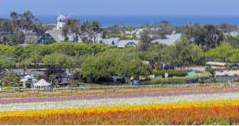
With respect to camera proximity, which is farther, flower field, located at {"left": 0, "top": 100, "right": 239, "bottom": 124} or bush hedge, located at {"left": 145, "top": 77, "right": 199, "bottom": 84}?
bush hedge, located at {"left": 145, "top": 77, "right": 199, "bottom": 84}

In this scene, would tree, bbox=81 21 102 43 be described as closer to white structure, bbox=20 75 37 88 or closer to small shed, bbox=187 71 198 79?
small shed, bbox=187 71 198 79

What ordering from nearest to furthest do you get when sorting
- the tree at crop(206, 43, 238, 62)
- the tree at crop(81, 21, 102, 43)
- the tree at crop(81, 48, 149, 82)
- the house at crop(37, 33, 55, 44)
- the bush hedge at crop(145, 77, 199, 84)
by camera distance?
the bush hedge at crop(145, 77, 199, 84) → the tree at crop(81, 48, 149, 82) → the tree at crop(206, 43, 238, 62) → the tree at crop(81, 21, 102, 43) → the house at crop(37, 33, 55, 44)

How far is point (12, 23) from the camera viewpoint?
10275cm

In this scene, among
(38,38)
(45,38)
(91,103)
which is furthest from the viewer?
(45,38)

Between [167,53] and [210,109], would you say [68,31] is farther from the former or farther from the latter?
[210,109]

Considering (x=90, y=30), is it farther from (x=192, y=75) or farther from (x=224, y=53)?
(x=192, y=75)

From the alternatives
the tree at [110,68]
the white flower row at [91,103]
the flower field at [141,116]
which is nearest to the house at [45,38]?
the tree at [110,68]

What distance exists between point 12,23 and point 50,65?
40.6 m

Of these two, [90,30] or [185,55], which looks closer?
[185,55]

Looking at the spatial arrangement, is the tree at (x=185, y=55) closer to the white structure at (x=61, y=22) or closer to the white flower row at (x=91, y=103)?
the white flower row at (x=91, y=103)

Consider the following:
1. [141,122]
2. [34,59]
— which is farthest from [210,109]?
[34,59]

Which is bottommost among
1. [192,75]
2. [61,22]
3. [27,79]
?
[61,22]

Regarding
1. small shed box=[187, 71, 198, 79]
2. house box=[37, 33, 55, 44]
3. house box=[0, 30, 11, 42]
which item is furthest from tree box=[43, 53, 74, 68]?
house box=[37, 33, 55, 44]

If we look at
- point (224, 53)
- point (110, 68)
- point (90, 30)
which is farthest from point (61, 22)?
point (110, 68)
